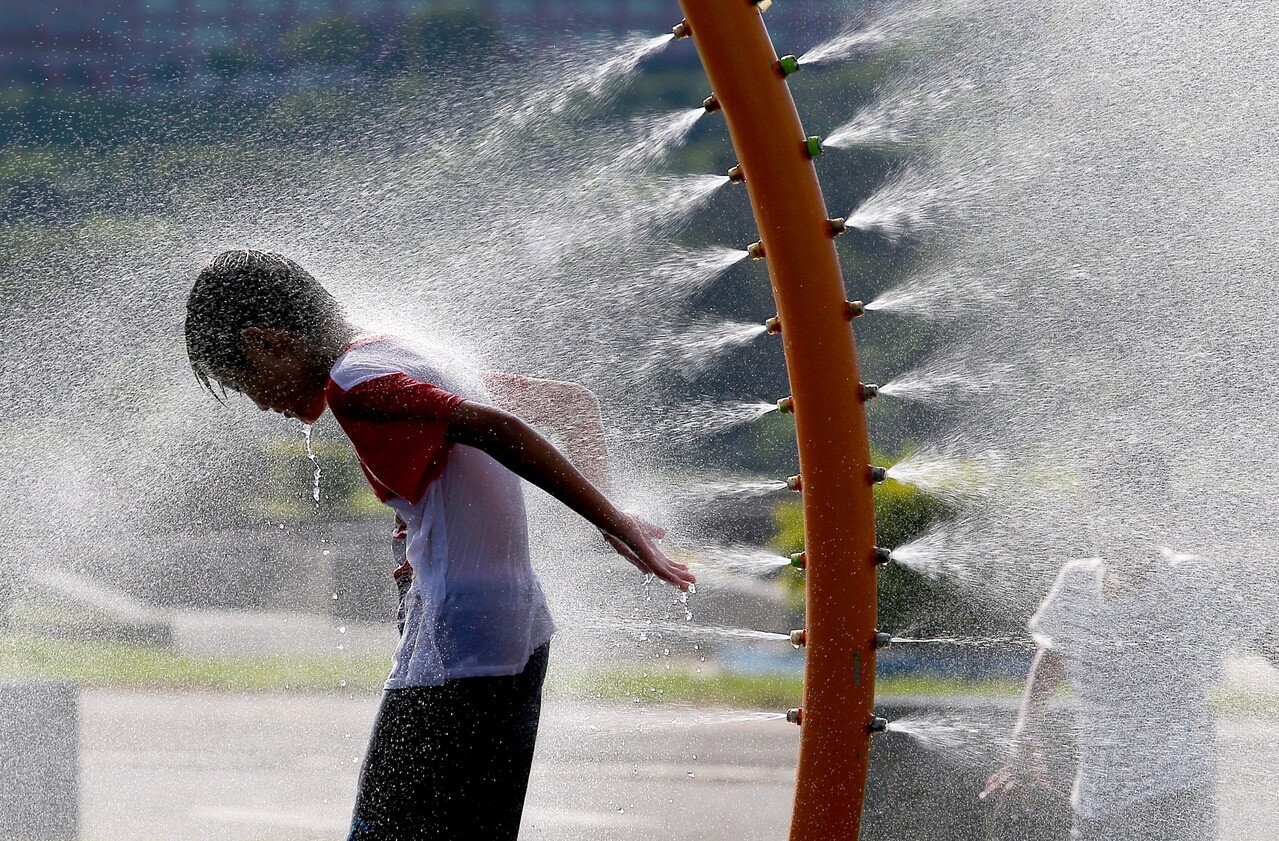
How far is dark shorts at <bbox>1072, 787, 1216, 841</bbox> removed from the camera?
325cm

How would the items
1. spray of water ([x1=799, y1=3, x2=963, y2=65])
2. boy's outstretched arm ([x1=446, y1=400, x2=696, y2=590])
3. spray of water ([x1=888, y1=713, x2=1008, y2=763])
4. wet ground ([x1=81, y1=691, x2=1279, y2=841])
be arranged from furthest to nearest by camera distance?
wet ground ([x1=81, y1=691, x2=1279, y2=841]) < spray of water ([x1=888, y1=713, x2=1008, y2=763]) < spray of water ([x1=799, y1=3, x2=963, y2=65]) < boy's outstretched arm ([x1=446, y1=400, x2=696, y2=590])

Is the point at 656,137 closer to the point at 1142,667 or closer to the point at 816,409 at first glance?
the point at 816,409

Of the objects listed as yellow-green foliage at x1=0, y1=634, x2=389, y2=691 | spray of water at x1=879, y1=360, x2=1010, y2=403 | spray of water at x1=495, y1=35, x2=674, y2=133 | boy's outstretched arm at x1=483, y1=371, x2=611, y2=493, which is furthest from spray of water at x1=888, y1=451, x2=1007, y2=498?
yellow-green foliage at x1=0, y1=634, x2=389, y2=691

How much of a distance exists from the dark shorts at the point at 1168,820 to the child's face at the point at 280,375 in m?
2.40

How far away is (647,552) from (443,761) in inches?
19.9

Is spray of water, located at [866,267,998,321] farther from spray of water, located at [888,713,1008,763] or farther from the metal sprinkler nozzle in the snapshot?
spray of water, located at [888,713,1008,763]

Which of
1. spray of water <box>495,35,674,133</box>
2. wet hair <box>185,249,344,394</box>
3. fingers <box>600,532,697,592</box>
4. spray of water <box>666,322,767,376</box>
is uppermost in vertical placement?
spray of water <box>495,35,674,133</box>

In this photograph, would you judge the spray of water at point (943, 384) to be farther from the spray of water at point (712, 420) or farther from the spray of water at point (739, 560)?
the spray of water at point (739, 560)

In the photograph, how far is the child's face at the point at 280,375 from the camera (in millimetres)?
2193

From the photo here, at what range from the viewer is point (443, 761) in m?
2.12

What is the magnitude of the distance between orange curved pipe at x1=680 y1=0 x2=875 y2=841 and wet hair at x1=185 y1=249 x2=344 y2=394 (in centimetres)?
91

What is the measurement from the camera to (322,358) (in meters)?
2.23

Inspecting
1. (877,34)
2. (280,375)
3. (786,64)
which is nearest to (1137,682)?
(877,34)

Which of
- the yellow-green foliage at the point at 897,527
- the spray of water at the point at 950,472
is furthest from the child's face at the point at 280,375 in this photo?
the yellow-green foliage at the point at 897,527
